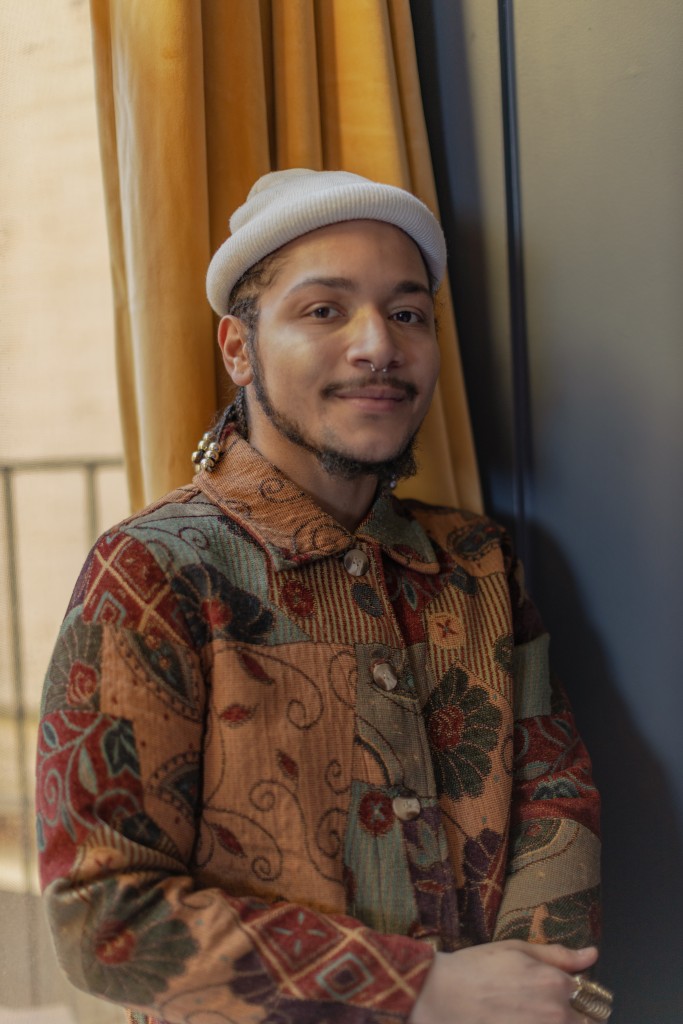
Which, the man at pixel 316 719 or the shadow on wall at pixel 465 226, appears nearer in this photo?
the man at pixel 316 719

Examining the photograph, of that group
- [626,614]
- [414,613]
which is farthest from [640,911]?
[414,613]

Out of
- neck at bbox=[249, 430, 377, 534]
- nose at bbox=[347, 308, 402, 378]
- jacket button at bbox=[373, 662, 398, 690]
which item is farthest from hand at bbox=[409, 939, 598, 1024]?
nose at bbox=[347, 308, 402, 378]

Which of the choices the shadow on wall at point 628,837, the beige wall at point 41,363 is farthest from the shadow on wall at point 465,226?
the beige wall at point 41,363

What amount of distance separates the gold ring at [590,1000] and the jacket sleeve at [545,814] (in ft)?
0.23

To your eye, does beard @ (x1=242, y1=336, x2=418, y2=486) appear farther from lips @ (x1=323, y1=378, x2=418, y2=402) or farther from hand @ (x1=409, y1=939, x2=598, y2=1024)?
hand @ (x1=409, y1=939, x2=598, y2=1024)

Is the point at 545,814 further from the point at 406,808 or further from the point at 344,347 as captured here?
the point at 344,347

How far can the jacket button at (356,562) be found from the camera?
1135mm

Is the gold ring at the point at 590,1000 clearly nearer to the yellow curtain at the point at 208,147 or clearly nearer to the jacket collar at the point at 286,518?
the jacket collar at the point at 286,518

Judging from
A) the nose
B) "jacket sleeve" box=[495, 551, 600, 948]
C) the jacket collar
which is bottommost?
"jacket sleeve" box=[495, 551, 600, 948]

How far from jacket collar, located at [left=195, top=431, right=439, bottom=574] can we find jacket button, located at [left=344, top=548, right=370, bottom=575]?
11 mm

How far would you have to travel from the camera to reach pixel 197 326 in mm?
1291

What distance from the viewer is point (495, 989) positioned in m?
0.95

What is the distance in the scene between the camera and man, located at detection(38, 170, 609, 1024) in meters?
0.89

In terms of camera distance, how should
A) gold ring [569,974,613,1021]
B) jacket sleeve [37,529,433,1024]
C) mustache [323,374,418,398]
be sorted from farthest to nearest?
mustache [323,374,418,398] < gold ring [569,974,613,1021] < jacket sleeve [37,529,433,1024]
